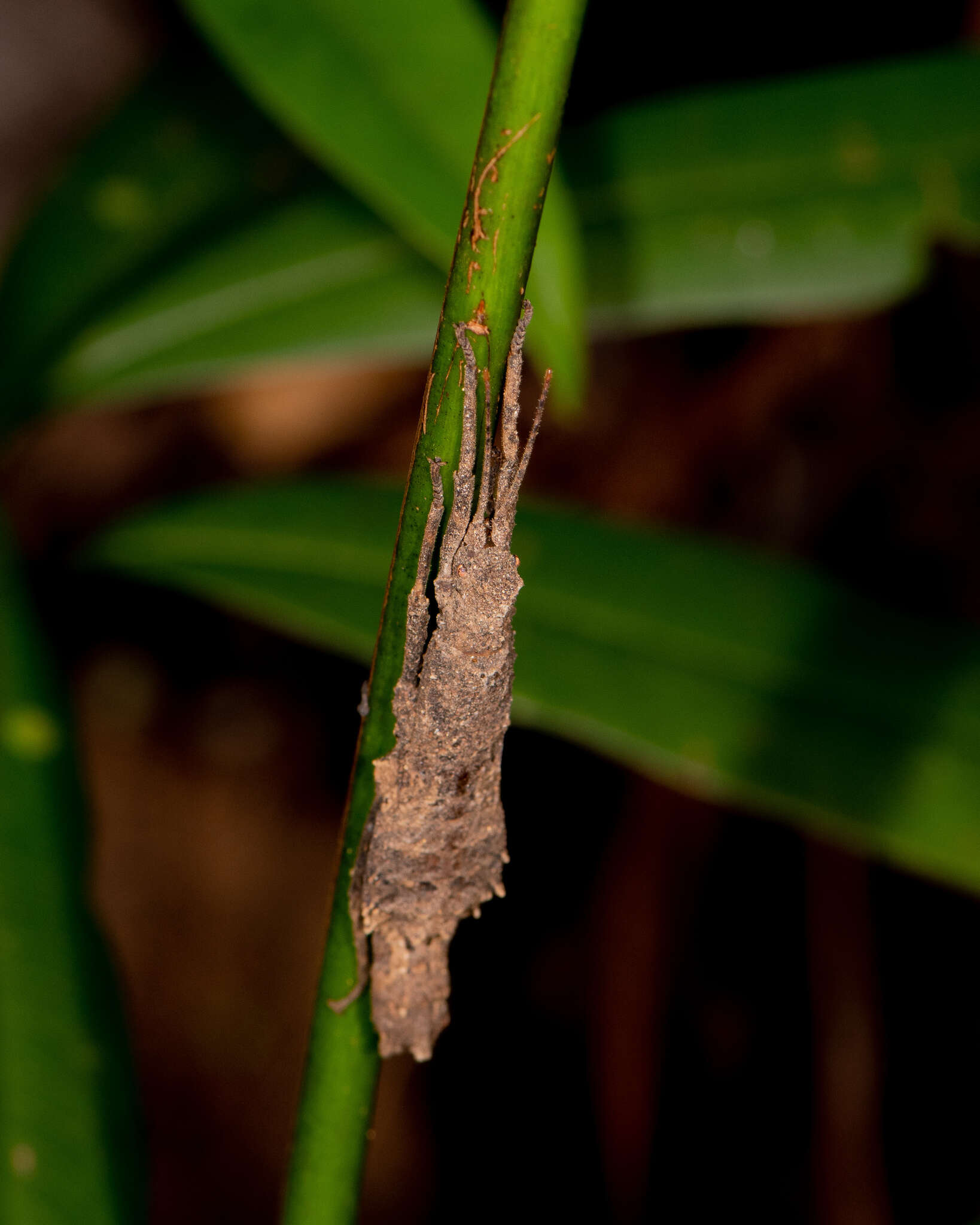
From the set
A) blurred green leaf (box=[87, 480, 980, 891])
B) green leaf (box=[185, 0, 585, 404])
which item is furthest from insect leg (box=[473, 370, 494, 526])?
blurred green leaf (box=[87, 480, 980, 891])

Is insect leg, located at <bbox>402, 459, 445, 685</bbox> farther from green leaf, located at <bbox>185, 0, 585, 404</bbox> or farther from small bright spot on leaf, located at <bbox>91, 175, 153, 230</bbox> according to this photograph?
small bright spot on leaf, located at <bbox>91, 175, 153, 230</bbox>

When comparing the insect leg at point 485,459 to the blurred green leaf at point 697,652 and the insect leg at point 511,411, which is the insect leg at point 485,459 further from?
the blurred green leaf at point 697,652

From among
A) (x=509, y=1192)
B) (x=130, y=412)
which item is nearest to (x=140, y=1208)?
(x=509, y=1192)

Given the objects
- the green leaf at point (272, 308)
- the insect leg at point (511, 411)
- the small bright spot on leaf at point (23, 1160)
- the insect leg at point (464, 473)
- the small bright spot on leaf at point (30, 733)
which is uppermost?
the green leaf at point (272, 308)

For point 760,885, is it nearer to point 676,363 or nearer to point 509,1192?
point 509,1192

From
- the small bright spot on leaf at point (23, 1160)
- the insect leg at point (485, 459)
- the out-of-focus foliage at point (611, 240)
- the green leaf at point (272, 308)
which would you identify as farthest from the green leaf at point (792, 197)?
the small bright spot on leaf at point (23, 1160)

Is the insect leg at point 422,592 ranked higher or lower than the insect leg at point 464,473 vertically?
lower
